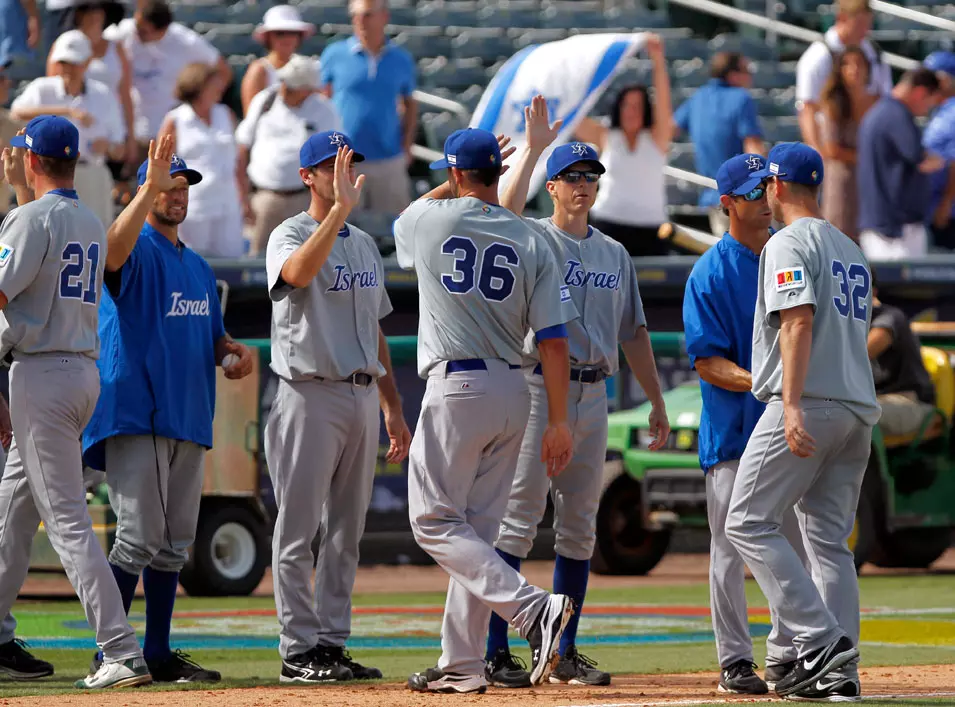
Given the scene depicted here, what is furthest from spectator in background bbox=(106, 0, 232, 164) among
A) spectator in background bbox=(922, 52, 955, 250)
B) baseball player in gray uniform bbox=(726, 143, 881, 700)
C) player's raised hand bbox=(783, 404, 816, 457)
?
player's raised hand bbox=(783, 404, 816, 457)

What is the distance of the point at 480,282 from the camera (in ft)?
22.3

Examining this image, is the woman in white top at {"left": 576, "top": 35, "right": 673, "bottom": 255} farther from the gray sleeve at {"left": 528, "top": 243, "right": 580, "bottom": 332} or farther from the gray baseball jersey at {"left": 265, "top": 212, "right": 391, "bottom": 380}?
the gray sleeve at {"left": 528, "top": 243, "right": 580, "bottom": 332}

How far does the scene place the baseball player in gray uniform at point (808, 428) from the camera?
6426 millimetres

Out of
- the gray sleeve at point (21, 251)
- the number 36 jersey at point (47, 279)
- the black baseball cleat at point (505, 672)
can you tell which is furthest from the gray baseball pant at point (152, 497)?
the black baseball cleat at point (505, 672)

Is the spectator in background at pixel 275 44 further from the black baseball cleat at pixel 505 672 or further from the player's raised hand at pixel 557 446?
the player's raised hand at pixel 557 446

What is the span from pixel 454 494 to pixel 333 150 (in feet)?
4.78

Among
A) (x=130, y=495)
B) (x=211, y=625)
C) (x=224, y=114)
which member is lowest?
(x=211, y=625)

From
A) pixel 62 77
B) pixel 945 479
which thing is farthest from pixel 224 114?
pixel 945 479

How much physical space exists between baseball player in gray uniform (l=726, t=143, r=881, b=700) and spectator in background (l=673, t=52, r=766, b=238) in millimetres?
8530

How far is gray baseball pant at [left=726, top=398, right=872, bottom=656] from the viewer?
6.48m

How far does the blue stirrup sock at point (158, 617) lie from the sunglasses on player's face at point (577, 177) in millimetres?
2230

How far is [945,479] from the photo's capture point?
42.7 ft

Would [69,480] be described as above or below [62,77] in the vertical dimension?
below

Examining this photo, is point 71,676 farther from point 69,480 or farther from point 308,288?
point 308,288
